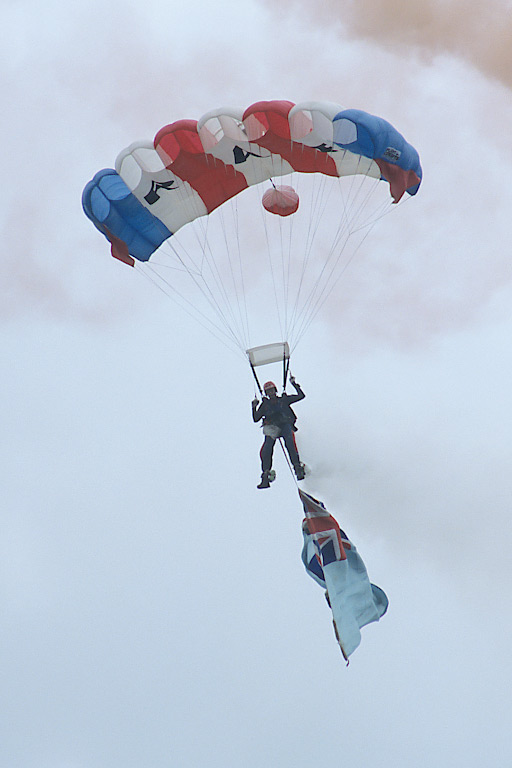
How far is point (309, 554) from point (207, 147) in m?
6.60

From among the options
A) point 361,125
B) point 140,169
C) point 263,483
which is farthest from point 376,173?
point 263,483

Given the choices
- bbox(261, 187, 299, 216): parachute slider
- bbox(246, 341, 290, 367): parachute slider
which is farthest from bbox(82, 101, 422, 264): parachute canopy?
bbox(246, 341, 290, 367): parachute slider

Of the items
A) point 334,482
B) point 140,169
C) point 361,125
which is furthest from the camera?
point 334,482

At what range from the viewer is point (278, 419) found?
58.3 feet

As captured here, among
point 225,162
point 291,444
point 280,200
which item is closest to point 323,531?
point 291,444

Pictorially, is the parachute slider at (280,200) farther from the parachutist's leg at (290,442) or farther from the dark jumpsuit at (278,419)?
the parachutist's leg at (290,442)

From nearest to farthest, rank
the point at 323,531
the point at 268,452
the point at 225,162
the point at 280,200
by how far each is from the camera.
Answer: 1. the point at 268,452
2. the point at 225,162
3. the point at 323,531
4. the point at 280,200

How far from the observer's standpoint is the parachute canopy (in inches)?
680

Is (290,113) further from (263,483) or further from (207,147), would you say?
(263,483)

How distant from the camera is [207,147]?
58.2 ft

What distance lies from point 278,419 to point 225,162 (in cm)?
408

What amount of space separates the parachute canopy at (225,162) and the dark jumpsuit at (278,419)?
3.41m

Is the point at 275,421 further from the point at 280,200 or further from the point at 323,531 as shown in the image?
the point at 280,200

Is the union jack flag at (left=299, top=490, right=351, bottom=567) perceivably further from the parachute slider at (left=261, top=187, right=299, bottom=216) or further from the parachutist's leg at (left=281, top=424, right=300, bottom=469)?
the parachute slider at (left=261, top=187, right=299, bottom=216)
